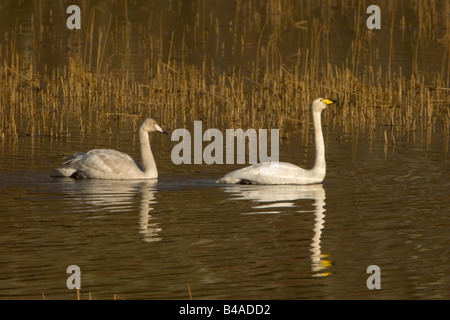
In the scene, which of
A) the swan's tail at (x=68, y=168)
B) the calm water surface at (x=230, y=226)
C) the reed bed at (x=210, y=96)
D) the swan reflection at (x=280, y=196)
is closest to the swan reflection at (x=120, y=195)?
the calm water surface at (x=230, y=226)

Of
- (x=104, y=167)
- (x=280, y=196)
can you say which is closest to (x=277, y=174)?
(x=280, y=196)

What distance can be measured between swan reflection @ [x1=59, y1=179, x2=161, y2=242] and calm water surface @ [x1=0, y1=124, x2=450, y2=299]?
0.9 inches

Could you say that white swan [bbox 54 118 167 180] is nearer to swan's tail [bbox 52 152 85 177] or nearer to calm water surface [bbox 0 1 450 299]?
swan's tail [bbox 52 152 85 177]

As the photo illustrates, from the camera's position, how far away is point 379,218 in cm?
1279

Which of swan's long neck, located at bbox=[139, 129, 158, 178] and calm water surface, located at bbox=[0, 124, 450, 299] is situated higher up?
swan's long neck, located at bbox=[139, 129, 158, 178]

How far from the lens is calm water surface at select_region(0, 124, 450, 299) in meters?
9.73

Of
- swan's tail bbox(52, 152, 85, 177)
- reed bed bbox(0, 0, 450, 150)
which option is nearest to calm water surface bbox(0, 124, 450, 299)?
swan's tail bbox(52, 152, 85, 177)

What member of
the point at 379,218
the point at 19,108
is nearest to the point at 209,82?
the point at 19,108

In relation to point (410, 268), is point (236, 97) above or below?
above

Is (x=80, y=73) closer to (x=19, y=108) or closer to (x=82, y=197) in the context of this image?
(x=19, y=108)

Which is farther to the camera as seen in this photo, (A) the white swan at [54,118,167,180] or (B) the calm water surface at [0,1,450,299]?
(A) the white swan at [54,118,167,180]

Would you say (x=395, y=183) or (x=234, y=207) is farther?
(x=395, y=183)

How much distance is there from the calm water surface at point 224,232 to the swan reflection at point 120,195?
0.08 ft

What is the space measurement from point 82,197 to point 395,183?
4344 mm
